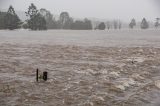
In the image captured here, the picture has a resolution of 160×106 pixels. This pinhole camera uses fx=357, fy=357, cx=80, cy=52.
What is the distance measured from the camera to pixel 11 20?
4983 inches

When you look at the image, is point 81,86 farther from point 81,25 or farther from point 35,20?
point 81,25

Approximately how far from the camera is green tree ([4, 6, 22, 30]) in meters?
125

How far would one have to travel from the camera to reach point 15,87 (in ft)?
54.8

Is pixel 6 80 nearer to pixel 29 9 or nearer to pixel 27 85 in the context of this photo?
pixel 27 85

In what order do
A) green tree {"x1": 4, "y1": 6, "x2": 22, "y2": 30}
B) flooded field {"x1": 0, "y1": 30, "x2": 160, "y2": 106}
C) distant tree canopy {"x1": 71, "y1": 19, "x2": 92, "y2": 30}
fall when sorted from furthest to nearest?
1. distant tree canopy {"x1": 71, "y1": 19, "x2": 92, "y2": 30}
2. green tree {"x1": 4, "y1": 6, "x2": 22, "y2": 30}
3. flooded field {"x1": 0, "y1": 30, "x2": 160, "y2": 106}

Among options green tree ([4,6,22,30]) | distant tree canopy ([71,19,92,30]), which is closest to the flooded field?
green tree ([4,6,22,30])

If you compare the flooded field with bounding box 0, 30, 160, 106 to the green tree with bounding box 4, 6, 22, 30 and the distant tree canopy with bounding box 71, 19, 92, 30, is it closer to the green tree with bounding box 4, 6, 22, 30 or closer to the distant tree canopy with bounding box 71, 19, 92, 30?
the green tree with bounding box 4, 6, 22, 30

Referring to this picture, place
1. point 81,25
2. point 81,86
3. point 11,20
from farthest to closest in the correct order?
point 81,25, point 11,20, point 81,86

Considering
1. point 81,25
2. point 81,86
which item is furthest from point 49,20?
point 81,86

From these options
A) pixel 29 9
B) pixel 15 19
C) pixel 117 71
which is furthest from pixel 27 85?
pixel 29 9

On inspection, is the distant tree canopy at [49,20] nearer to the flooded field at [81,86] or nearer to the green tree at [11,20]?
the green tree at [11,20]

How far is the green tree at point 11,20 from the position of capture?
4929 inches

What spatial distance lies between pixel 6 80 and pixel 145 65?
37.2 ft

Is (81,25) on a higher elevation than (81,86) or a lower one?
higher
